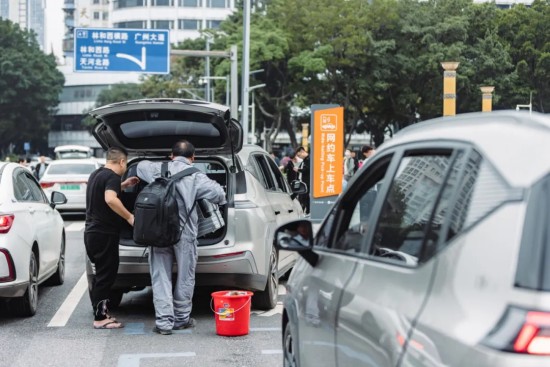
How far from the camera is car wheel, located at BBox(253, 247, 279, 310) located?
30.2 feet

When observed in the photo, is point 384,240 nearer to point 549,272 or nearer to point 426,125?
point 426,125

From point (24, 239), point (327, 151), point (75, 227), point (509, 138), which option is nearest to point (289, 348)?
point (509, 138)

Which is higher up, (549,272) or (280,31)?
(280,31)

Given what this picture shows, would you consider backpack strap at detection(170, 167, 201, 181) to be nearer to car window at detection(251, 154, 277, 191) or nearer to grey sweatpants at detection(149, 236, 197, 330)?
grey sweatpants at detection(149, 236, 197, 330)

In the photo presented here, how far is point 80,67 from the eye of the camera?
31094 millimetres

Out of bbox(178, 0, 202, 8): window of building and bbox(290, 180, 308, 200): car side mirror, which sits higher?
bbox(178, 0, 202, 8): window of building

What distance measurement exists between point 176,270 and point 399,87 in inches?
1690

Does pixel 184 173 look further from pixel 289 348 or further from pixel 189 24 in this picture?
pixel 189 24

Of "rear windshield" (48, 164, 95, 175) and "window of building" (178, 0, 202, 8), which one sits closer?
"rear windshield" (48, 164, 95, 175)

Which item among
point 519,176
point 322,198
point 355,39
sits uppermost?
point 355,39

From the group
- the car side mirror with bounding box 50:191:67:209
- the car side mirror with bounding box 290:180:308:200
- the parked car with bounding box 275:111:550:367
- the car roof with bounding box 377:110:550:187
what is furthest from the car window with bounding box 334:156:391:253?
the car side mirror with bounding box 50:191:67:209

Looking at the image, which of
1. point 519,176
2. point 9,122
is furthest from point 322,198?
point 9,122

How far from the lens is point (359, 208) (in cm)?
440

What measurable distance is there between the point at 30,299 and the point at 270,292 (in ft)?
7.35
